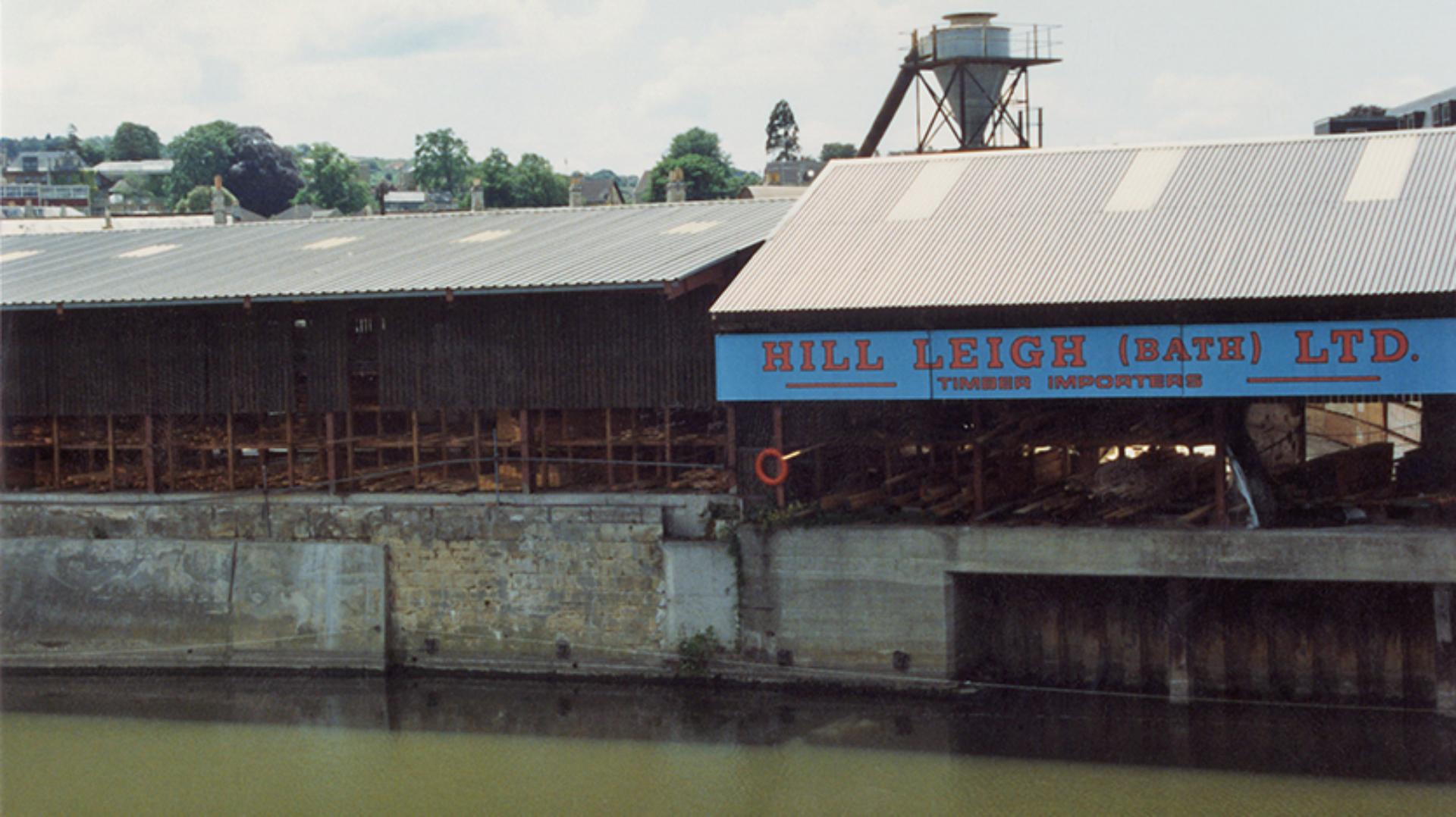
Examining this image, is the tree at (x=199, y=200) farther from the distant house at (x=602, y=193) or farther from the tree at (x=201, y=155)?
the distant house at (x=602, y=193)

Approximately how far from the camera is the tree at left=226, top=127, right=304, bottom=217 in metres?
154

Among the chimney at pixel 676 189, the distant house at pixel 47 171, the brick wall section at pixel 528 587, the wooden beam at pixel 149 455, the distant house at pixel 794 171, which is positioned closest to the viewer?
the brick wall section at pixel 528 587

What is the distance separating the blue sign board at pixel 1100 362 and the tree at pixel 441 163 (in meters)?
133

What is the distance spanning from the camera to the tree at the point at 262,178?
154000 mm

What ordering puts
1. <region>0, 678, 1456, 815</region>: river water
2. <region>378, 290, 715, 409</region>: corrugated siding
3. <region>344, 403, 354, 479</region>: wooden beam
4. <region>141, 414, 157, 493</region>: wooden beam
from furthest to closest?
<region>141, 414, 157, 493</region>: wooden beam
<region>344, 403, 354, 479</region>: wooden beam
<region>378, 290, 715, 409</region>: corrugated siding
<region>0, 678, 1456, 815</region>: river water

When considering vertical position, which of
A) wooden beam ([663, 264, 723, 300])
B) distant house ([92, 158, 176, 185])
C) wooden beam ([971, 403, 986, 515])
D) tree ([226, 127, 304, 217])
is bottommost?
wooden beam ([971, 403, 986, 515])

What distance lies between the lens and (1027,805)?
83.8ft

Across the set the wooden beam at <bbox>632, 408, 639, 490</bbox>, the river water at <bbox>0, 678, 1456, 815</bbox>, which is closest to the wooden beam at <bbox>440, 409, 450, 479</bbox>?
the wooden beam at <bbox>632, 408, 639, 490</bbox>

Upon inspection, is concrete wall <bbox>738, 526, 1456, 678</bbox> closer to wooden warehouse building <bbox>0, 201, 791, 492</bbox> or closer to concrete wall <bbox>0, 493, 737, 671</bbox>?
concrete wall <bbox>0, 493, 737, 671</bbox>

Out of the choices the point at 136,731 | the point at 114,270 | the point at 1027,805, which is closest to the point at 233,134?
the point at 114,270

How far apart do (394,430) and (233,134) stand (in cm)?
13242

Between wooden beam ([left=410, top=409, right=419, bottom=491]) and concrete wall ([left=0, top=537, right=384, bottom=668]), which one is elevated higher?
wooden beam ([left=410, top=409, right=419, bottom=491])

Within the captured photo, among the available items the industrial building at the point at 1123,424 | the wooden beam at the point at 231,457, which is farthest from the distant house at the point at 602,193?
the industrial building at the point at 1123,424

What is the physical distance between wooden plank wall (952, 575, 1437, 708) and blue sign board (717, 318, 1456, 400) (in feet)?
12.2
